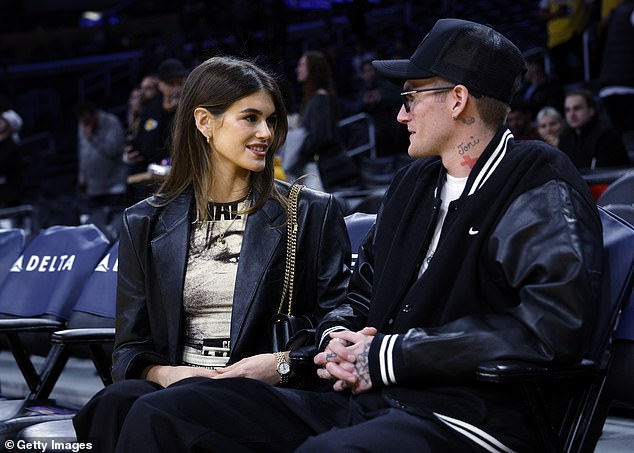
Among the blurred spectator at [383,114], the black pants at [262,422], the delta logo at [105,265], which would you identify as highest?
the black pants at [262,422]

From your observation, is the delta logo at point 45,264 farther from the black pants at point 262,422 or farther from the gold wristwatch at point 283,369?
the black pants at point 262,422

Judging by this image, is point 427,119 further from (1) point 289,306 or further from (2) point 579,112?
(2) point 579,112

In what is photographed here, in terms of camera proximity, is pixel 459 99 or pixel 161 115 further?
pixel 161 115

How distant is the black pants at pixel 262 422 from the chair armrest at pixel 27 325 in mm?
1205

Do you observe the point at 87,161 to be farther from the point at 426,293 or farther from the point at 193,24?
the point at 193,24

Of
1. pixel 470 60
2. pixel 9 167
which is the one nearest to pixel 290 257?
pixel 470 60

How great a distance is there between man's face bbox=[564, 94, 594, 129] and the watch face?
423cm

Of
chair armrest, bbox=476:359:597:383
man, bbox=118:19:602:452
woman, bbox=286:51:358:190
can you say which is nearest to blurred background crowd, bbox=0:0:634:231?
woman, bbox=286:51:358:190

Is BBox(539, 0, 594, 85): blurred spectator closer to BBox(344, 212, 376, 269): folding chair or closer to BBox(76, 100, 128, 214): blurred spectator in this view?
BBox(76, 100, 128, 214): blurred spectator

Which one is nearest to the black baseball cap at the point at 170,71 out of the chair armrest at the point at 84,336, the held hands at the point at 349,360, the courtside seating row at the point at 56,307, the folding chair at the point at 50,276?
the courtside seating row at the point at 56,307

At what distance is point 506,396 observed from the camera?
2336 millimetres

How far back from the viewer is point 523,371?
219 centimetres

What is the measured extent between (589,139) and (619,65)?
88.6 inches

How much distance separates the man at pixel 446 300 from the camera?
7.50 ft
